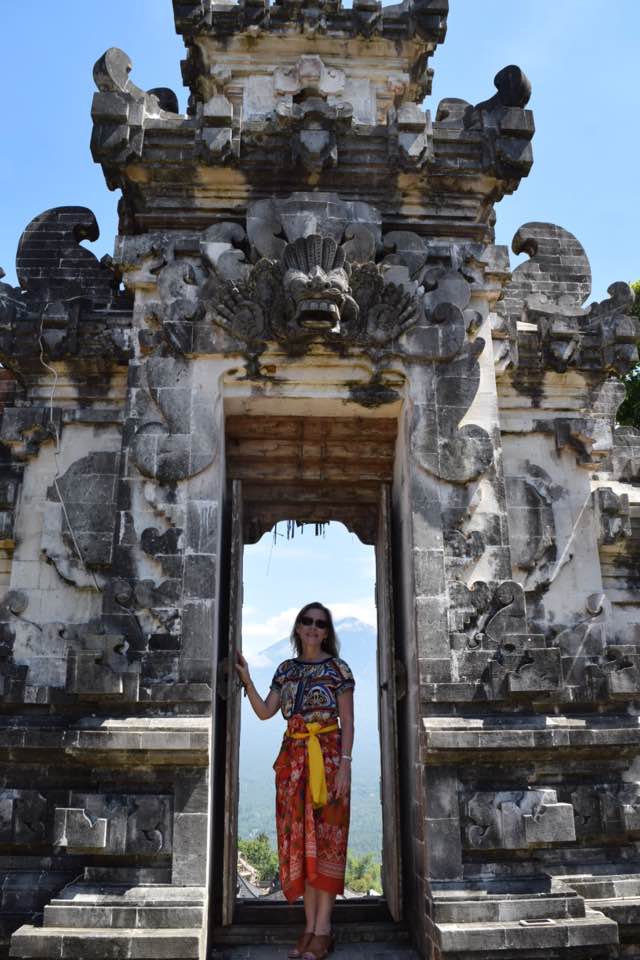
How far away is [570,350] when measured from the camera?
9.80 meters

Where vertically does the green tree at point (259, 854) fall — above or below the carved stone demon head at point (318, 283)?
below

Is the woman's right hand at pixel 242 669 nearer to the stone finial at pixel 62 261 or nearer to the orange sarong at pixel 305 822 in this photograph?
the orange sarong at pixel 305 822

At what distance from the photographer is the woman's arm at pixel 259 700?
7.71 m

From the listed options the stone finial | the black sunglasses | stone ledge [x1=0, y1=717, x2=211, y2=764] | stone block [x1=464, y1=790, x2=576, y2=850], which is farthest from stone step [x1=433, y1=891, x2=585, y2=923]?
the stone finial

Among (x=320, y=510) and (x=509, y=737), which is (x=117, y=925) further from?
(x=320, y=510)

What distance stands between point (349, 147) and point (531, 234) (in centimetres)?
296

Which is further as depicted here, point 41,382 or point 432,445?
point 41,382

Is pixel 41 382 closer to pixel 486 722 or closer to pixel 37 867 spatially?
pixel 37 867

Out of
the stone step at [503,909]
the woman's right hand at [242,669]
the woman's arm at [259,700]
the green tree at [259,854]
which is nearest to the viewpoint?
the stone step at [503,909]

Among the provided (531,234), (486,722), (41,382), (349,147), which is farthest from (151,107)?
(486,722)

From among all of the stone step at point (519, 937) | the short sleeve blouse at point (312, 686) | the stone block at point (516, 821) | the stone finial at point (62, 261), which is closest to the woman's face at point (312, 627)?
the short sleeve blouse at point (312, 686)

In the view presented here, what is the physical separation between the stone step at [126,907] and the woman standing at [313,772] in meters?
1.00

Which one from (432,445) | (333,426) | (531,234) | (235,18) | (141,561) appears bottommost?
(141,561)

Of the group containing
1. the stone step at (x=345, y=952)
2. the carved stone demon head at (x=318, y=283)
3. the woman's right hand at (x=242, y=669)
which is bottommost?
the stone step at (x=345, y=952)
